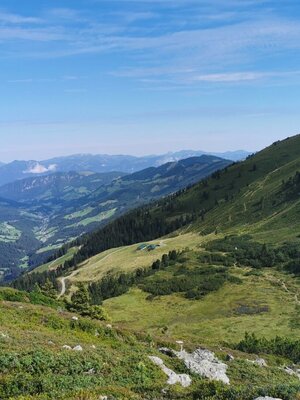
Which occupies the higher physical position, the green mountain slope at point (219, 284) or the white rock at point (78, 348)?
the white rock at point (78, 348)

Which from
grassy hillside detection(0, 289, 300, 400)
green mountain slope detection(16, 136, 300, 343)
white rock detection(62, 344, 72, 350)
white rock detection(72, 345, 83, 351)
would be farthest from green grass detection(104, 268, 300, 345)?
white rock detection(72, 345, 83, 351)

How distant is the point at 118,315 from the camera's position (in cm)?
10519

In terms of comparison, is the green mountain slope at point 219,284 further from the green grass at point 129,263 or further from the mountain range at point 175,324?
the green grass at point 129,263

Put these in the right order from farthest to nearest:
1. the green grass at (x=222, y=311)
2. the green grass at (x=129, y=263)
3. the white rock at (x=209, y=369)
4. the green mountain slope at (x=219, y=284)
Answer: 1. the green grass at (x=129, y=263)
2. the green mountain slope at (x=219, y=284)
3. the green grass at (x=222, y=311)
4. the white rock at (x=209, y=369)

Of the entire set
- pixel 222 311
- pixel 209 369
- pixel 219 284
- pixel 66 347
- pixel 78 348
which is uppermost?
pixel 66 347

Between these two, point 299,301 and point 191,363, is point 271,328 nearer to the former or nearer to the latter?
point 299,301

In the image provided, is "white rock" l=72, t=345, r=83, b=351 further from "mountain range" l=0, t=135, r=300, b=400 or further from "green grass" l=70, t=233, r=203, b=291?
"green grass" l=70, t=233, r=203, b=291

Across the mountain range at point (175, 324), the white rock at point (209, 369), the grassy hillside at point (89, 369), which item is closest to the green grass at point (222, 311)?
the mountain range at point (175, 324)

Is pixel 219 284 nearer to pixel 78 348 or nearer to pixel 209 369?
pixel 209 369

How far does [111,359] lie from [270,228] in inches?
6167

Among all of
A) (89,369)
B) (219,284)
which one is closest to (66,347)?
(89,369)

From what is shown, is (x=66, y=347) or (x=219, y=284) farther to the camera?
(x=219, y=284)

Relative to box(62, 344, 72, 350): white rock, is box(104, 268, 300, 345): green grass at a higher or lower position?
lower

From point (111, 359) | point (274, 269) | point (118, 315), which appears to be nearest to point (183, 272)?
point (274, 269)
